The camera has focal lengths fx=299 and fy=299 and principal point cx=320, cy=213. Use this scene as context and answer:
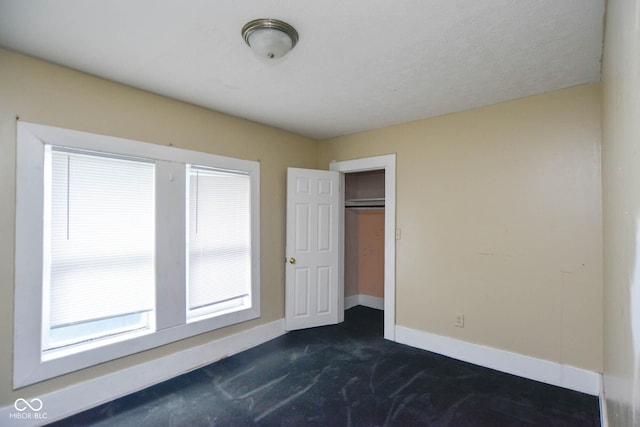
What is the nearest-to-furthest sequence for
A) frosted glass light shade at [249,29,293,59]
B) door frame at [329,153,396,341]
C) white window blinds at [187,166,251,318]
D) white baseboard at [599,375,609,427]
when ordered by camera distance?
frosted glass light shade at [249,29,293,59], white baseboard at [599,375,609,427], white window blinds at [187,166,251,318], door frame at [329,153,396,341]

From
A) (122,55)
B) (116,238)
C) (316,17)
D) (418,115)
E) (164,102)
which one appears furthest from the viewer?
(418,115)

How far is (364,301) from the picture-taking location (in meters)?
4.89

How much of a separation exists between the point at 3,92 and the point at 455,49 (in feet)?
9.66

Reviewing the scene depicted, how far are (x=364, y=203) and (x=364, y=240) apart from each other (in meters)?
0.64

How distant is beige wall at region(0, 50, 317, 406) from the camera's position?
1.95 meters

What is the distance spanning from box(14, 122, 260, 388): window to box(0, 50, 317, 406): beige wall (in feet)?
0.20

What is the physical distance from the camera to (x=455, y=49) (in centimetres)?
193

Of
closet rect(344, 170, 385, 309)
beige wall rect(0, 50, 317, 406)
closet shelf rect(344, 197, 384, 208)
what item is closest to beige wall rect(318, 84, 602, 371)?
closet shelf rect(344, 197, 384, 208)

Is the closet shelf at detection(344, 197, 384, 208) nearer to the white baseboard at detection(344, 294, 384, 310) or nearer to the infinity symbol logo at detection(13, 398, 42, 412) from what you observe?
the white baseboard at detection(344, 294, 384, 310)

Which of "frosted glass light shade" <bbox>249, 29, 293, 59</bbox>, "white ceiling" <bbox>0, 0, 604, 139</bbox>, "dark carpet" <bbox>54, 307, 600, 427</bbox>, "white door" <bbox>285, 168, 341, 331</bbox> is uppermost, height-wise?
"white ceiling" <bbox>0, 0, 604, 139</bbox>

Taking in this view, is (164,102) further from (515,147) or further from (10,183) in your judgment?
(515,147)

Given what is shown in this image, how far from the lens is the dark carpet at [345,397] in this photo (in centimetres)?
210

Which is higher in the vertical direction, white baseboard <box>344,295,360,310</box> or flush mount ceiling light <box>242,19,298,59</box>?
flush mount ceiling light <box>242,19,298,59</box>

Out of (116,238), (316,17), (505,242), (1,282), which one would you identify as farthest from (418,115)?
(1,282)
